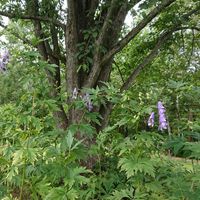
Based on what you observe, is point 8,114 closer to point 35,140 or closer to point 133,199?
point 35,140

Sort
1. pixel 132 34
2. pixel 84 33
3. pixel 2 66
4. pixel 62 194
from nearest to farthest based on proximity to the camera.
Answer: pixel 62 194 → pixel 2 66 → pixel 132 34 → pixel 84 33

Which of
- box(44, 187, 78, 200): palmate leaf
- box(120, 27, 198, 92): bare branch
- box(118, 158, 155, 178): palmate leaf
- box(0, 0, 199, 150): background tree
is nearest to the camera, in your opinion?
box(44, 187, 78, 200): palmate leaf

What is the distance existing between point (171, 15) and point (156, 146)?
3.91m

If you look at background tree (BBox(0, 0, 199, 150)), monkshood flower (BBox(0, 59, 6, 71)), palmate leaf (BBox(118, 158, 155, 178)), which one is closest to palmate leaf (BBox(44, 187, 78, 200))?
palmate leaf (BBox(118, 158, 155, 178))

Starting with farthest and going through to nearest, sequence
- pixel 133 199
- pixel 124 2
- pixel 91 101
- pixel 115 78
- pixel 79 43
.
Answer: pixel 115 78
pixel 79 43
pixel 124 2
pixel 91 101
pixel 133 199

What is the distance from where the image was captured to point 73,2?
16.4 feet

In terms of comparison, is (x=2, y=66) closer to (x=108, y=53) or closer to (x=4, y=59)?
(x=4, y=59)

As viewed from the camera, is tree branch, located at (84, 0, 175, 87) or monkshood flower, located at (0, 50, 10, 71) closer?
monkshood flower, located at (0, 50, 10, 71)

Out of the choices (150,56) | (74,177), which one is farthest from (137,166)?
(150,56)

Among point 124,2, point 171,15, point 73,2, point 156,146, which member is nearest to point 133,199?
point 156,146

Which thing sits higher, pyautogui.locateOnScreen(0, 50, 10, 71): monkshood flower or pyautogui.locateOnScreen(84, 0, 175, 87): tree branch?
pyautogui.locateOnScreen(84, 0, 175, 87): tree branch

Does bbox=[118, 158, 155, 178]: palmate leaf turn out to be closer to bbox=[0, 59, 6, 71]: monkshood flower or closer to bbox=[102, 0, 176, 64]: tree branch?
bbox=[0, 59, 6, 71]: monkshood flower

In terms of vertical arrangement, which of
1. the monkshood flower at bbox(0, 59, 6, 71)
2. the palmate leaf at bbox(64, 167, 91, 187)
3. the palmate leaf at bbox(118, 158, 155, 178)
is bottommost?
the palmate leaf at bbox(64, 167, 91, 187)

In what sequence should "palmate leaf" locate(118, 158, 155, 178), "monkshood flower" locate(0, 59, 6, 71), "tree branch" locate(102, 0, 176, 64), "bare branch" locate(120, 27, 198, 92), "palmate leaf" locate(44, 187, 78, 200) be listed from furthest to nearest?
"bare branch" locate(120, 27, 198, 92), "tree branch" locate(102, 0, 176, 64), "monkshood flower" locate(0, 59, 6, 71), "palmate leaf" locate(118, 158, 155, 178), "palmate leaf" locate(44, 187, 78, 200)
